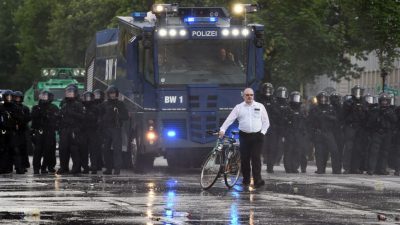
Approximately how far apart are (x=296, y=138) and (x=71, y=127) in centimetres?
524

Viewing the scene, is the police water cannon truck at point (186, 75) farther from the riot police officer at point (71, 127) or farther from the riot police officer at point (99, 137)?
the riot police officer at point (71, 127)

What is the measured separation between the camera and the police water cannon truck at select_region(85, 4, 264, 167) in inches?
1081

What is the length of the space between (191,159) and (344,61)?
922 inches

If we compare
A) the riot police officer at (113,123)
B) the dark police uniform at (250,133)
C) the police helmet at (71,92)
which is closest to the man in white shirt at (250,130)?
the dark police uniform at (250,133)

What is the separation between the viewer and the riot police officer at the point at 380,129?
29.7 metres

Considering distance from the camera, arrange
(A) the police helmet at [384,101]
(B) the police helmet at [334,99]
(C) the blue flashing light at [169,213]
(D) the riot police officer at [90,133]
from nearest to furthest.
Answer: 1. (C) the blue flashing light at [169,213]
2. (D) the riot police officer at [90,133]
3. (A) the police helmet at [384,101]
4. (B) the police helmet at [334,99]

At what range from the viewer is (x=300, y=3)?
43.0 meters

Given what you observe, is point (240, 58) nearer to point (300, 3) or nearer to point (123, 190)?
point (123, 190)

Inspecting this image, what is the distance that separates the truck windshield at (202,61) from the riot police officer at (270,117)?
0.99 metres

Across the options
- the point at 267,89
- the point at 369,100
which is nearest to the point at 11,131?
the point at 267,89

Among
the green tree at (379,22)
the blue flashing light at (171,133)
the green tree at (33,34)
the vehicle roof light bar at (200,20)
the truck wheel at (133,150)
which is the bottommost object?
the truck wheel at (133,150)

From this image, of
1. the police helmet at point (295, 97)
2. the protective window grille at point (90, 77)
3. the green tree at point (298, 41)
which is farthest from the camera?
the green tree at point (298, 41)

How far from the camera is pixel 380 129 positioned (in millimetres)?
29734

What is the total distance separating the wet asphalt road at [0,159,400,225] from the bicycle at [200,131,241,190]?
237 millimetres
